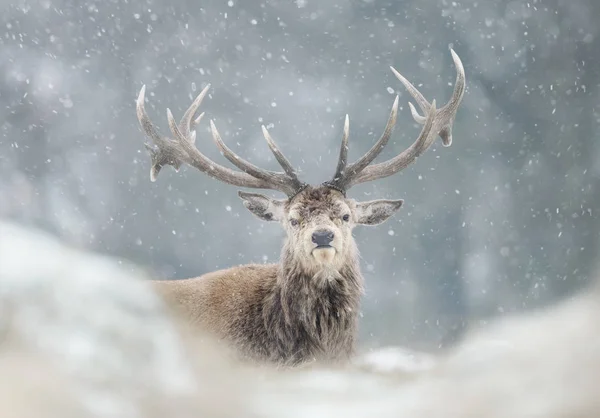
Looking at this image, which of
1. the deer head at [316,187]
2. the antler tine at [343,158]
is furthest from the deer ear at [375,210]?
the antler tine at [343,158]

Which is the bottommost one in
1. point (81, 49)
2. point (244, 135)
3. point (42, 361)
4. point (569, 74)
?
point (42, 361)

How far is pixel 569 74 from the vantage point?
10766 millimetres

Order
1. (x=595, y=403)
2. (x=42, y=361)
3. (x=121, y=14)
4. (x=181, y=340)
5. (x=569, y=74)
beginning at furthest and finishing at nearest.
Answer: (x=121, y=14), (x=569, y=74), (x=181, y=340), (x=42, y=361), (x=595, y=403)

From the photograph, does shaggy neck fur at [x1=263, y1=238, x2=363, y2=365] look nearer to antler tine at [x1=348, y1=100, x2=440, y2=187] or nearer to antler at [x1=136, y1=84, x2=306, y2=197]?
antler at [x1=136, y1=84, x2=306, y2=197]

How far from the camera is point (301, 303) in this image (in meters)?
5.40

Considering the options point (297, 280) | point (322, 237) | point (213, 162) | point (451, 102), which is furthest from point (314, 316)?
point (451, 102)

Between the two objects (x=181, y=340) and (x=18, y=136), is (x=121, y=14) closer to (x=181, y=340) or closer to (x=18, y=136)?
(x=18, y=136)

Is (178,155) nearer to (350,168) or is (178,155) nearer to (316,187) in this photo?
(316,187)

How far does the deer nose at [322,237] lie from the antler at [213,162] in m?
0.65

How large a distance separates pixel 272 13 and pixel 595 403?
10.7 m

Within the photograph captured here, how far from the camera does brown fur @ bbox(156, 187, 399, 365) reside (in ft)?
17.6

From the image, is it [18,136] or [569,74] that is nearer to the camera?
[569,74]

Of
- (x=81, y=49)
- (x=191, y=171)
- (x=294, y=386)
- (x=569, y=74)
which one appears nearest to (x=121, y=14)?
(x=81, y=49)

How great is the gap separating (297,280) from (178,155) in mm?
1545
